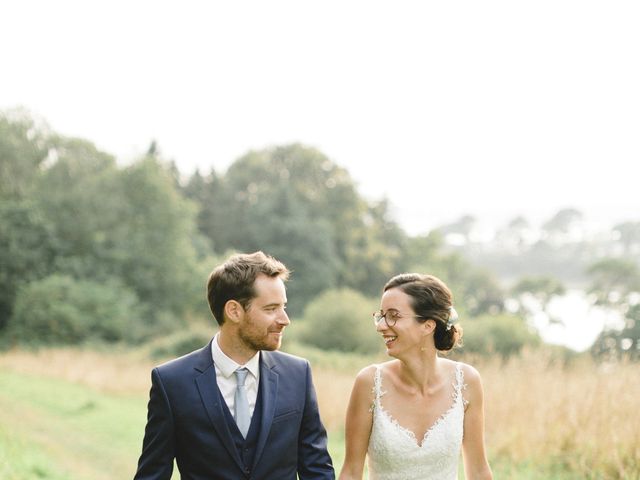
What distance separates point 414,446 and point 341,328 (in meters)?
28.4

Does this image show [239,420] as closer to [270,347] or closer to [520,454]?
[270,347]

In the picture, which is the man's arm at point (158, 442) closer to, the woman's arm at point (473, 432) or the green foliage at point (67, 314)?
the woman's arm at point (473, 432)

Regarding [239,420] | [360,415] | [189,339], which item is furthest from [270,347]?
[189,339]

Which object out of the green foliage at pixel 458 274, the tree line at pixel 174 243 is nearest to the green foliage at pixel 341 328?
the tree line at pixel 174 243

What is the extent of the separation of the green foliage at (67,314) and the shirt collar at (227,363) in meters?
31.9

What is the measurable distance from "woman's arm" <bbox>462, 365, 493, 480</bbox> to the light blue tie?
140 centimetres

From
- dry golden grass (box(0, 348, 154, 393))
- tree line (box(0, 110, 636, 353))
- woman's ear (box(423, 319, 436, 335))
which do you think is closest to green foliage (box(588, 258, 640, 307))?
tree line (box(0, 110, 636, 353))

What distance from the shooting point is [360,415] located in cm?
433

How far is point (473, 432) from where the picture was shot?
14.3 ft

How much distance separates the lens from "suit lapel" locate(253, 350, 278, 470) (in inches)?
140

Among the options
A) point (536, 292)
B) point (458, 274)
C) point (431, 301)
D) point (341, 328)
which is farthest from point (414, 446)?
point (458, 274)

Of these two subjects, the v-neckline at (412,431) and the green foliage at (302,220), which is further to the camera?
the green foliage at (302,220)

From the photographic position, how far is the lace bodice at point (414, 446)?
4.27 m

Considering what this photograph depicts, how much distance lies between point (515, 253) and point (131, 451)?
2590 inches
